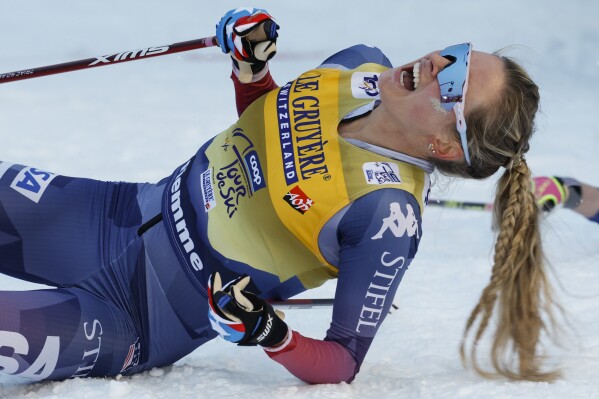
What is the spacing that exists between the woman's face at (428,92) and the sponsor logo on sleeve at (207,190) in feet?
1.70

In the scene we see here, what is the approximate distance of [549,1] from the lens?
5879 mm

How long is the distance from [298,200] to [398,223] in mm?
258

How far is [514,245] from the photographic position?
6.73 ft

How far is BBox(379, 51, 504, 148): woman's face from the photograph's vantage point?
6.79 feet

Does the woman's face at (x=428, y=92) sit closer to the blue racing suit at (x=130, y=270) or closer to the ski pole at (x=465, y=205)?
the blue racing suit at (x=130, y=270)

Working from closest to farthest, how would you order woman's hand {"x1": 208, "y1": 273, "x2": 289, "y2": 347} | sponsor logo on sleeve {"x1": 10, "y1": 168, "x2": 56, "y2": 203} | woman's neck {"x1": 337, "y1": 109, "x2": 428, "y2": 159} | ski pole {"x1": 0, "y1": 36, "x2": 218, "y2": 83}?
woman's hand {"x1": 208, "y1": 273, "x2": 289, "y2": 347}, woman's neck {"x1": 337, "y1": 109, "x2": 428, "y2": 159}, sponsor logo on sleeve {"x1": 10, "y1": 168, "x2": 56, "y2": 203}, ski pole {"x1": 0, "y1": 36, "x2": 218, "y2": 83}

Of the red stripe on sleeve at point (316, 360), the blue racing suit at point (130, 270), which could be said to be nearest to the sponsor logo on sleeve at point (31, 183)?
the blue racing suit at point (130, 270)

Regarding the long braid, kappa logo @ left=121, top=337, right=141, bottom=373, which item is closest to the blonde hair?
the long braid

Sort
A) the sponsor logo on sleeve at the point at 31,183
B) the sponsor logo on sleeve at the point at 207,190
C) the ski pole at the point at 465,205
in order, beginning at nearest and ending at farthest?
the sponsor logo on sleeve at the point at 207,190, the sponsor logo on sleeve at the point at 31,183, the ski pole at the point at 465,205

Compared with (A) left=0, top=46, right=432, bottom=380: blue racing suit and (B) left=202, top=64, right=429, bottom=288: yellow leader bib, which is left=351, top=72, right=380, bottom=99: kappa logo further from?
(A) left=0, top=46, right=432, bottom=380: blue racing suit

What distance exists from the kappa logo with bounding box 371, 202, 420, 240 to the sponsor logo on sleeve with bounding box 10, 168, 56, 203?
1016mm

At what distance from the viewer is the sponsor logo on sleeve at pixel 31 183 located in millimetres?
2379

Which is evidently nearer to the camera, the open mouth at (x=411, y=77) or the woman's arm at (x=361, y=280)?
the woman's arm at (x=361, y=280)

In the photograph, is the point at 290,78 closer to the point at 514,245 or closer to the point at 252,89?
the point at 252,89
